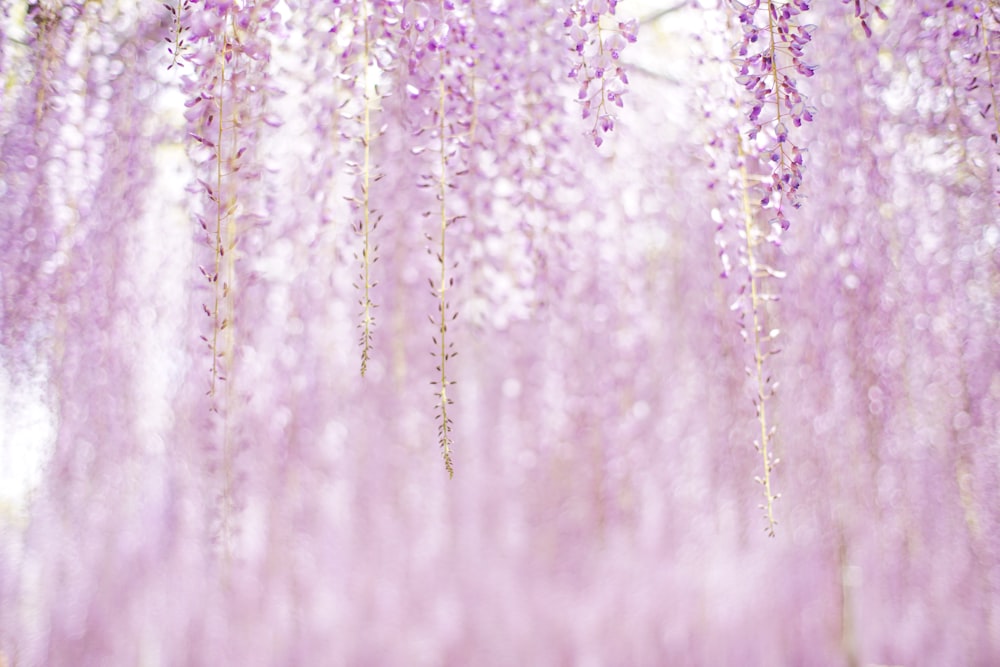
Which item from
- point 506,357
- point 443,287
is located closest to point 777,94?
point 443,287

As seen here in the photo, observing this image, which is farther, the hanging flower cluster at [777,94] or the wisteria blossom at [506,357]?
the wisteria blossom at [506,357]

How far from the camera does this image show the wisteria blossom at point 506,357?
2.16 m

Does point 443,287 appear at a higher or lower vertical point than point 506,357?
lower

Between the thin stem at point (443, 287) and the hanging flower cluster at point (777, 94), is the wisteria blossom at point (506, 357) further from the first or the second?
the hanging flower cluster at point (777, 94)

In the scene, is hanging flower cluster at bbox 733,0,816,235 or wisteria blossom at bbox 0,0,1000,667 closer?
hanging flower cluster at bbox 733,0,816,235

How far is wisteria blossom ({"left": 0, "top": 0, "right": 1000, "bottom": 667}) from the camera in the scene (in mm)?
2162

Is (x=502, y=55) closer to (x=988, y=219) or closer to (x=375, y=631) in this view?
(x=988, y=219)

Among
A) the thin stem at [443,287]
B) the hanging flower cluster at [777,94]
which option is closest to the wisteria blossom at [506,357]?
the thin stem at [443,287]

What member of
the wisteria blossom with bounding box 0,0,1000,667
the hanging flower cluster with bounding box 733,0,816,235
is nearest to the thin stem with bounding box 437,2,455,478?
the wisteria blossom with bounding box 0,0,1000,667

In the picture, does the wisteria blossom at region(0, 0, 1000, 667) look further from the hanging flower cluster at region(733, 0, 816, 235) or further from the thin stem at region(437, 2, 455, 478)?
the hanging flower cluster at region(733, 0, 816, 235)

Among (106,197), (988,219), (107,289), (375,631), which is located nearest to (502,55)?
(106,197)

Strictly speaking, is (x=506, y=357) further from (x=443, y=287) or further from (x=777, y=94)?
(x=777, y=94)

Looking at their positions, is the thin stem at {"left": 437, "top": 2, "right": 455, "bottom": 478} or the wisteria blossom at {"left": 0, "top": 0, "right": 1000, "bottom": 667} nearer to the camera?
the thin stem at {"left": 437, "top": 2, "right": 455, "bottom": 478}

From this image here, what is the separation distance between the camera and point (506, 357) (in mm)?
3303
